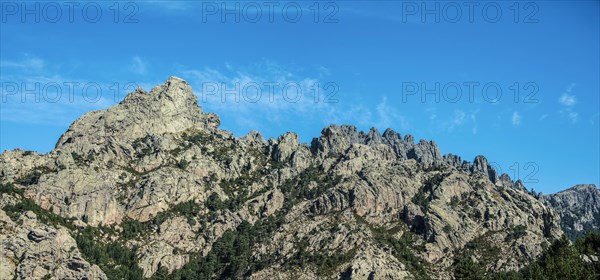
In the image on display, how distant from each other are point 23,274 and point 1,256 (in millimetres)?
10416

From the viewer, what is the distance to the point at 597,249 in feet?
640

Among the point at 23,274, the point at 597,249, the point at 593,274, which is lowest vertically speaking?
the point at 593,274

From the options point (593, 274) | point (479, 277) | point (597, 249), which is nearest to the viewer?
point (593, 274)

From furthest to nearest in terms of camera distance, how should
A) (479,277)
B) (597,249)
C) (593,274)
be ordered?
(597,249) < (479,277) < (593,274)

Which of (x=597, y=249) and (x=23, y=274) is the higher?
(x=23, y=274)

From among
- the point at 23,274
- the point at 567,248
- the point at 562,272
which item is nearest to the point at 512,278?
the point at 567,248

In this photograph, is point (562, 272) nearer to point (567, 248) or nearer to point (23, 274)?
point (567, 248)

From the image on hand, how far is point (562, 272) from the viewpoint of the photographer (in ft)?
509

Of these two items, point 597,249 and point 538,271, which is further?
point 597,249

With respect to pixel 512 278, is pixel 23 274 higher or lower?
higher

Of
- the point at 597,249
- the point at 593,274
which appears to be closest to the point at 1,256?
the point at 593,274

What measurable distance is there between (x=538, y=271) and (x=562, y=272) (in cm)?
633

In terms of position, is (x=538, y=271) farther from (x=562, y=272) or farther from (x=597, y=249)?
(x=597, y=249)

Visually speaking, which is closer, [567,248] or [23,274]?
[567,248]
